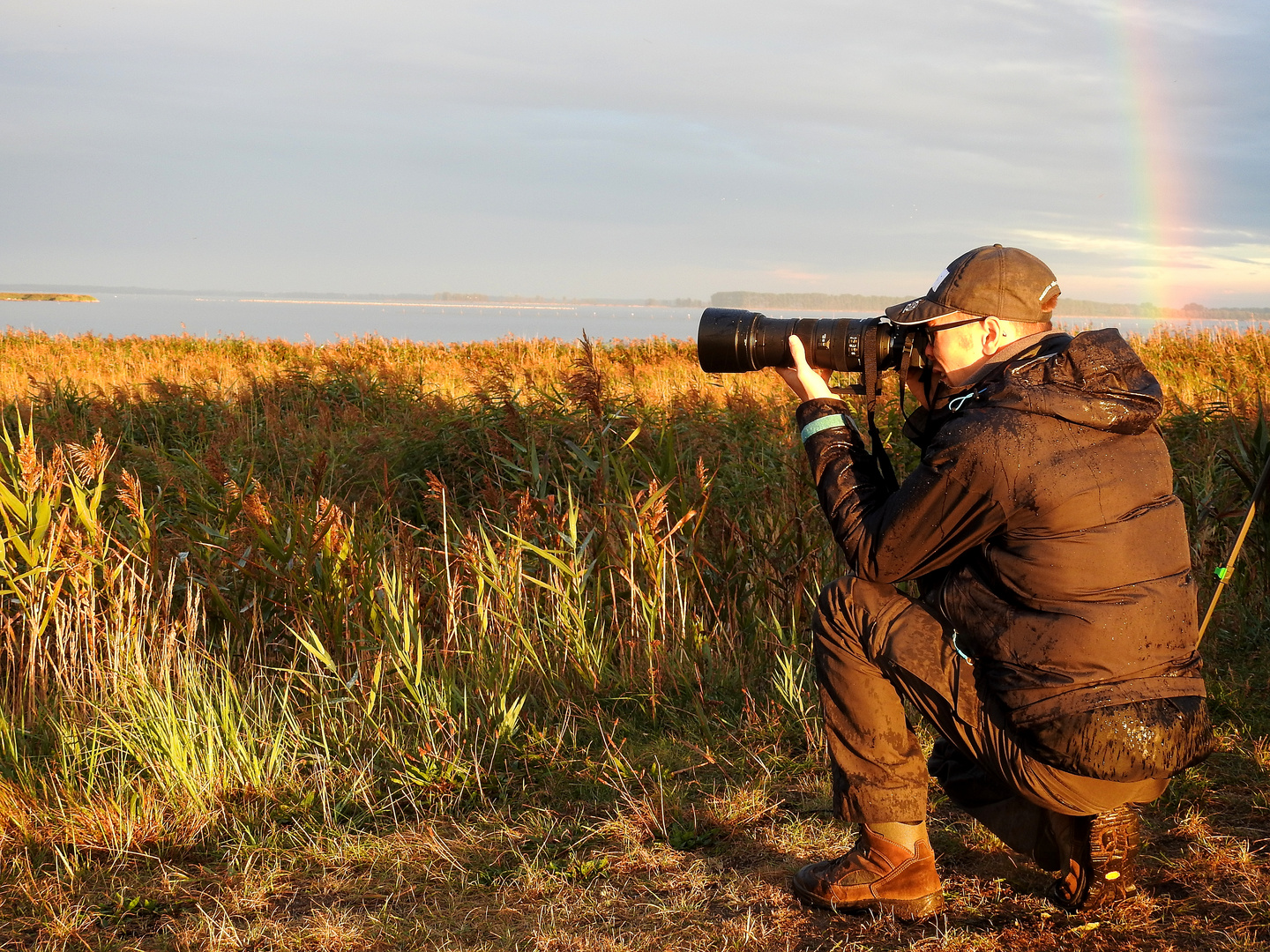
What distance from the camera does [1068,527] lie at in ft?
6.26

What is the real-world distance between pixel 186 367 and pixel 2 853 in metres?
12.5

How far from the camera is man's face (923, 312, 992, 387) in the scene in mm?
2160

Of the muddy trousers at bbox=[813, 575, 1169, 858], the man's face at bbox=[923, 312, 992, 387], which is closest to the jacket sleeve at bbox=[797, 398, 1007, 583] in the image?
the muddy trousers at bbox=[813, 575, 1169, 858]

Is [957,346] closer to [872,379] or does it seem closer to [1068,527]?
[872,379]

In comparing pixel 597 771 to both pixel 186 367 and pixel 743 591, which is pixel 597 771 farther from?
pixel 186 367

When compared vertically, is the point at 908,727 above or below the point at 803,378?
below

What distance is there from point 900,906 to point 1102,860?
0.43m

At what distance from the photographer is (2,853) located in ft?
8.48

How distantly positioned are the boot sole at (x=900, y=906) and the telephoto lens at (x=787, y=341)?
4.01 ft

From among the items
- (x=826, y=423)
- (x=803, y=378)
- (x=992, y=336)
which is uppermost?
(x=992, y=336)

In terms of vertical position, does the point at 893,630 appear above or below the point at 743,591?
above

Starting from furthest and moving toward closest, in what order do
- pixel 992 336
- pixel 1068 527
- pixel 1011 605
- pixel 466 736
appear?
pixel 466 736 → pixel 992 336 → pixel 1011 605 → pixel 1068 527

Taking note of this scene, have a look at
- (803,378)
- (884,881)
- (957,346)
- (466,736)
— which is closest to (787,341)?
(803,378)

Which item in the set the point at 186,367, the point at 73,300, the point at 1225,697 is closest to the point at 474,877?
the point at 1225,697
